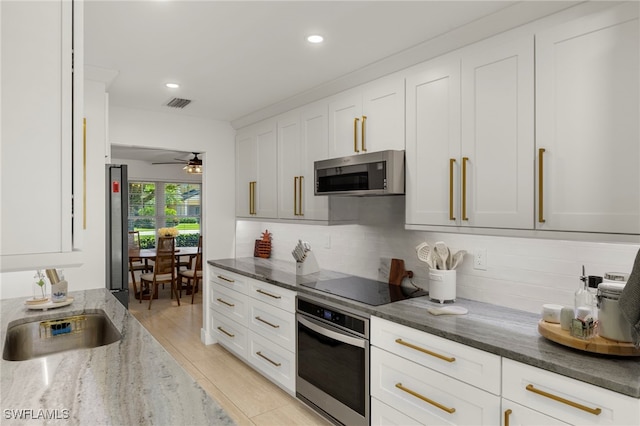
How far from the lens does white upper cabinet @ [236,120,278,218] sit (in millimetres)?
3664

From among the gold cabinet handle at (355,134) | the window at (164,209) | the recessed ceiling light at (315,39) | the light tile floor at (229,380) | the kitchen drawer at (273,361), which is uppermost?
the recessed ceiling light at (315,39)

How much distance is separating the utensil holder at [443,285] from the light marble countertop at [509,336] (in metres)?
Result: 0.05

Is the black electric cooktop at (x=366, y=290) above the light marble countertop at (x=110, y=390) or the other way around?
above

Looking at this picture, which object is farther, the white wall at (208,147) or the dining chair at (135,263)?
the dining chair at (135,263)

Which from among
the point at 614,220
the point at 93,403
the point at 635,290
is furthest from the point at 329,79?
the point at 93,403

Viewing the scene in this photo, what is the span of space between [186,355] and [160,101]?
2.42 m

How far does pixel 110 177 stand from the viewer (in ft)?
9.58

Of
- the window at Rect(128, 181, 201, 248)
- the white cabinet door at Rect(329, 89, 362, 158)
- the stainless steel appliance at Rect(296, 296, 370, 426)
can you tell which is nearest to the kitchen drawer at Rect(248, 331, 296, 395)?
the stainless steel appliance at Rect(296, 296, 370, 426)

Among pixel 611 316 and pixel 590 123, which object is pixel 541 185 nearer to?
pixel 590 123

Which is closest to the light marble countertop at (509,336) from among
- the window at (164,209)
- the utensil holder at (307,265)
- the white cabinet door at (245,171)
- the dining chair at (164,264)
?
the utensil holder at (307,265)

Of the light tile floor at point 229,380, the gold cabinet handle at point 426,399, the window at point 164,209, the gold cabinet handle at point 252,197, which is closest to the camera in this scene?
the gold cabinet handle at point 426,399

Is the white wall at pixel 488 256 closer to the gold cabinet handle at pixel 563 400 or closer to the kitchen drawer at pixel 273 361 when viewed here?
the gold cabinet handle at pixel 563 400

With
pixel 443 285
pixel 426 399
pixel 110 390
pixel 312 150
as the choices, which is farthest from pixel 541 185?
pixel 110 390

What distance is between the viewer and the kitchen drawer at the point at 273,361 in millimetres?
2900
